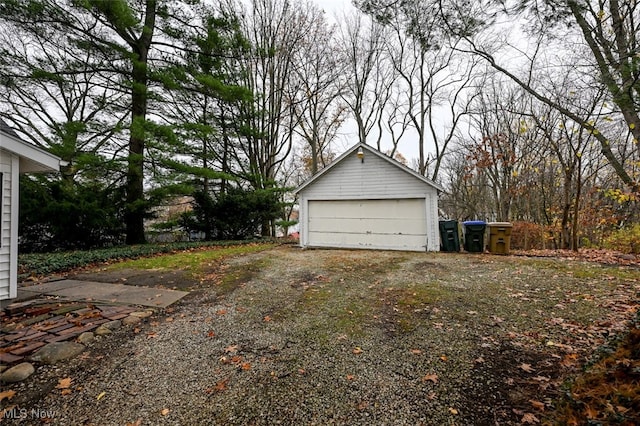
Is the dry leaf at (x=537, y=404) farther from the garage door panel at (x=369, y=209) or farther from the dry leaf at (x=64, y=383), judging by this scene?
the garage door panel at (x=369, y=209)

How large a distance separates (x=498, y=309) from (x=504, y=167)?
14227mm

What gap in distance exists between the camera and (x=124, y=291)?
458 centimetres

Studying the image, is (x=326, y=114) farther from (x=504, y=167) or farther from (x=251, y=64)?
(x=504, y=167)

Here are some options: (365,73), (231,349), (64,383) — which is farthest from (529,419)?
(365,73)

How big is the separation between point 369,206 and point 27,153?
8.65 metres

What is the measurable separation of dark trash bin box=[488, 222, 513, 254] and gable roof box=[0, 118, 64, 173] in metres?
11.1

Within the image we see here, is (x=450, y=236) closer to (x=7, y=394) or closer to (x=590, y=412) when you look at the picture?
(x=590, y=412)

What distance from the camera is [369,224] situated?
9.88 m

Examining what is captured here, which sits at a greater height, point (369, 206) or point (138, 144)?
point (138, 144)

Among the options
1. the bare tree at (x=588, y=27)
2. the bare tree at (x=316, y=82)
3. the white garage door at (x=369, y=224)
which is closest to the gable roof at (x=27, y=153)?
the white garage door at (x=369, y=224)

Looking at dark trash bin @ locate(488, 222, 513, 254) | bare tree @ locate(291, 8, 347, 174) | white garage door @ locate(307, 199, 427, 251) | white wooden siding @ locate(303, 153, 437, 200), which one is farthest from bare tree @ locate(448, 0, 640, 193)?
bare tree @ locate(291, 8, 347, 174)

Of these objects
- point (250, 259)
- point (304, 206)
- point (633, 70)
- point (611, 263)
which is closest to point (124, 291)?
point (250, 259)

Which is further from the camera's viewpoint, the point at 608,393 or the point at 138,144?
the point at 138,144

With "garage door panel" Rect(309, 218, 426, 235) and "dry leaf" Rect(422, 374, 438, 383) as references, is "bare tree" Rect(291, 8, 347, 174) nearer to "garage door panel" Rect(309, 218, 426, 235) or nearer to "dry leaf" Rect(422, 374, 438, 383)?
"garage door panel" Rect(309, 218, 426, 235)
